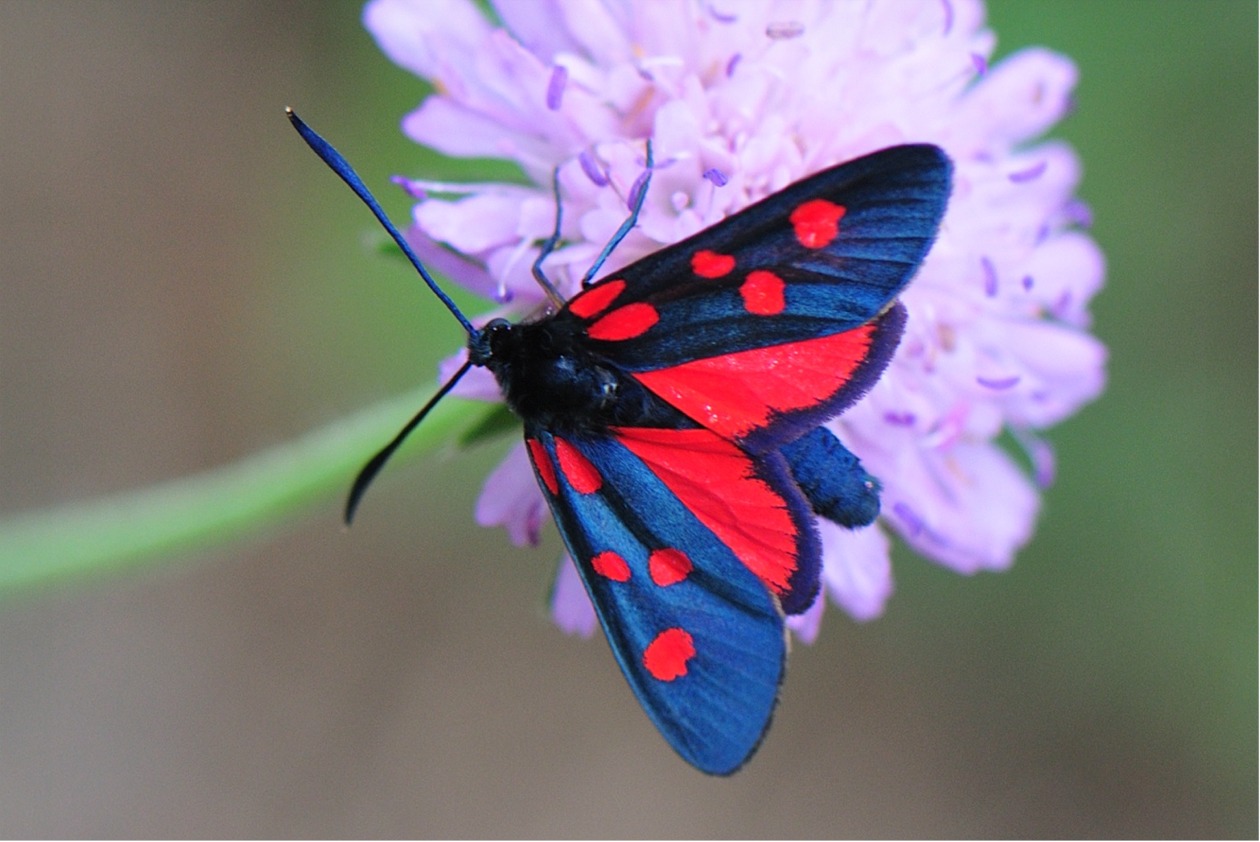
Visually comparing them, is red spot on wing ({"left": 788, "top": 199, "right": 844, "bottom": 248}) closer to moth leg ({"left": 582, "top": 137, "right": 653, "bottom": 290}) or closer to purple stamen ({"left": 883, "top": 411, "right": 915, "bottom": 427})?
moth leg ({"left": 582, "top": 137, "right": 653, "bottom": 290})

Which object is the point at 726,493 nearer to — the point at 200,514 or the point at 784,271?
the point at 784,271

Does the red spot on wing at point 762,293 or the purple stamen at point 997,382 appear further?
the purple stamen at point 997,382

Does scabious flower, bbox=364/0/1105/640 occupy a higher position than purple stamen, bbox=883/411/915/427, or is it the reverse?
scabious flower, bbox=364/0/1105/640

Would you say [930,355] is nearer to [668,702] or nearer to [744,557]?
[744,557]

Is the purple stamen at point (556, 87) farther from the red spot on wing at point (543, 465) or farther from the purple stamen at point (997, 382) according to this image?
the purple stamen at point (997, 382)

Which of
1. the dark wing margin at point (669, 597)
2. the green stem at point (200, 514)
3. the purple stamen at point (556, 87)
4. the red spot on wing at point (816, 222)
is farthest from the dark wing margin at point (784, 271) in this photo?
the green stem at point (200, 514)

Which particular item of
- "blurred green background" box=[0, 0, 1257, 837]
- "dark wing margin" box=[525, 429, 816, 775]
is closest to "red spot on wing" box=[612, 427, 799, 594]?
"dark wing margin" box=[525, 429, 816, 775]

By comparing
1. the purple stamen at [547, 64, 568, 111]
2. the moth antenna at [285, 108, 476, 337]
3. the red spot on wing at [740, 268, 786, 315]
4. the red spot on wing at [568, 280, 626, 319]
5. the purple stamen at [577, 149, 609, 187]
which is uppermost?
the moth antenna at [285, 108, 476, 337]
